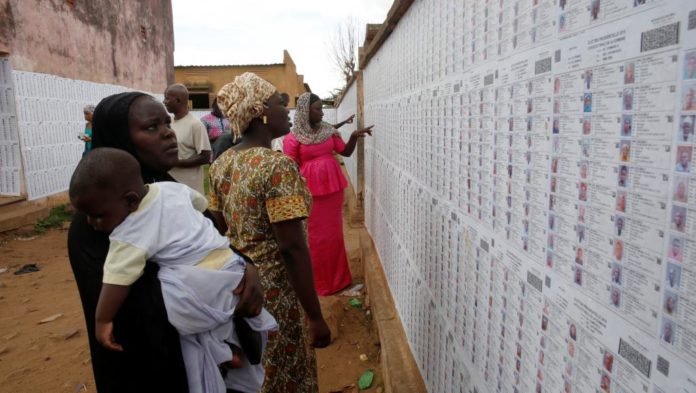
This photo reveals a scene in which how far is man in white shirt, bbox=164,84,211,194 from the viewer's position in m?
4.87

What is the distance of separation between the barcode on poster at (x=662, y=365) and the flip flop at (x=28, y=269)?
7527mm

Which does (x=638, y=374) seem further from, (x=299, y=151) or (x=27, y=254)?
(x=27, y=254)

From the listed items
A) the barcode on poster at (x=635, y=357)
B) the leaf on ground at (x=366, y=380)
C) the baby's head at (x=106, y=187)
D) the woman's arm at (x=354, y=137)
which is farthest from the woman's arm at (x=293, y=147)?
the barcode on poster at (x=635, y=357)

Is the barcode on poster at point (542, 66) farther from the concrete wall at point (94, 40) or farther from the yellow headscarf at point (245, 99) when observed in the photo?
the concrete wall at point (94, 40)

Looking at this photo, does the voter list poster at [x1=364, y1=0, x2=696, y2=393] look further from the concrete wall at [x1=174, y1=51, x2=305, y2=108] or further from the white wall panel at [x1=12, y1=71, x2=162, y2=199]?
the concrete wall at [x1=174, y1=51, x2=305, y2=108]

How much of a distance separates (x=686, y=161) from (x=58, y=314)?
5864 mm

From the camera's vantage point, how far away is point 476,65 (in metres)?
1.49

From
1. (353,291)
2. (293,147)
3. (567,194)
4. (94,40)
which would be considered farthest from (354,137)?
(94,40)

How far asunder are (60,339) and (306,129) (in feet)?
10.4

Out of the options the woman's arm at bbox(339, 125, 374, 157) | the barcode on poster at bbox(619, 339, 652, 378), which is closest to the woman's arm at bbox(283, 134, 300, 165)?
the woman's arm at bbox(339, 125, 374, 157)

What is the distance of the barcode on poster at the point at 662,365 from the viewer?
68 centimetres

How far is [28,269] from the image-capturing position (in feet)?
21.3

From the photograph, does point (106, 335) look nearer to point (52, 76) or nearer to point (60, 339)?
point (60, 339)

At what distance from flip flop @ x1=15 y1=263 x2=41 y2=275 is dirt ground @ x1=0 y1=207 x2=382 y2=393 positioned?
71mm
